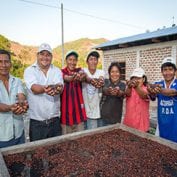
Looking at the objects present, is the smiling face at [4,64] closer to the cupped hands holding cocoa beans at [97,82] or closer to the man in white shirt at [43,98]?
the man in white shirt at [43,98]

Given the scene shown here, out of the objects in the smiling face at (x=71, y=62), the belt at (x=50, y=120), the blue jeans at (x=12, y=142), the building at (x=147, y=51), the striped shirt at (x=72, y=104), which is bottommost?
the blue jeans at (x=12, y=142)

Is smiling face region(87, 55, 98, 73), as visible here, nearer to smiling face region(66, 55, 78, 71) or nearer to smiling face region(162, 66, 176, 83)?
smiling face region(66, 55, 78, 71)

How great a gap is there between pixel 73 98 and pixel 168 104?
50.3 inches

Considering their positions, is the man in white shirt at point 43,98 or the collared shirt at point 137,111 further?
the collared shirt at point 137,111

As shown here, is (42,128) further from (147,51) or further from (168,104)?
(147,51)

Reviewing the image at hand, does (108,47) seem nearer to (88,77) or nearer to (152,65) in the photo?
(152,65)

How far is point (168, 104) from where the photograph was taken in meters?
A: 2.55

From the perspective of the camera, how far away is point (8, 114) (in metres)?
2.34

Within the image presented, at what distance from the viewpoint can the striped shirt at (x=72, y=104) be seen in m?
2.89

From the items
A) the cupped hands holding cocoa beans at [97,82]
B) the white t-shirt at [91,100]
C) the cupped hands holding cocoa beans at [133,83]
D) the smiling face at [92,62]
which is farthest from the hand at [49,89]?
the cupped hands holding cocoa beans at [133,83]

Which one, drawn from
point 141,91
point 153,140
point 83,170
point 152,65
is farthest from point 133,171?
point 152,65

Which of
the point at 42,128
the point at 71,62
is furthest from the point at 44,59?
the point at 42,128

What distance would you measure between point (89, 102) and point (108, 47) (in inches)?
372

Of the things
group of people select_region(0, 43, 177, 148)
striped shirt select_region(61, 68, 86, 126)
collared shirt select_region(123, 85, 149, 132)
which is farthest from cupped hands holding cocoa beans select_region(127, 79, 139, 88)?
striped shirt select_region(61, 68, 86, 126)
